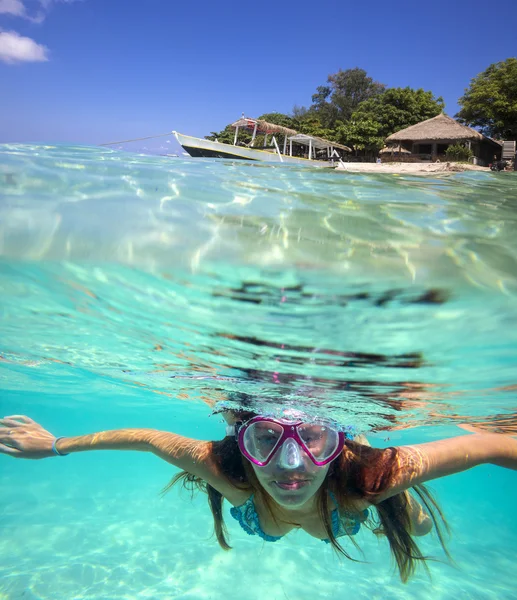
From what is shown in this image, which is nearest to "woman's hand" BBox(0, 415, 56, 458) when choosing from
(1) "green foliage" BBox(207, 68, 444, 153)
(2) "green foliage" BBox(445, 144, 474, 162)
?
(1) "green foliage" BBox(207, 68, 444, 153)

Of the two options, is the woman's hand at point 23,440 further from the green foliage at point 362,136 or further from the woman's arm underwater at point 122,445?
the green foliage at point 362,136

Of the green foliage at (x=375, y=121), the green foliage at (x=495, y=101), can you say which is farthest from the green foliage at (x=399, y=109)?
the green foliage at (x=495, y=101)

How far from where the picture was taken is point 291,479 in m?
4.66

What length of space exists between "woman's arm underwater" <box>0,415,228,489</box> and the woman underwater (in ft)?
0.04

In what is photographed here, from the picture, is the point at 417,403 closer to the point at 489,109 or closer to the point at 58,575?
the point at 58,575

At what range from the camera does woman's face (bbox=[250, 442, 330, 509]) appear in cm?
467

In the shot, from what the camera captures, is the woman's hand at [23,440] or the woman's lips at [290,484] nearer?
the woman's lips at [290,484]

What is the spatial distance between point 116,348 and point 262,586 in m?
7.72

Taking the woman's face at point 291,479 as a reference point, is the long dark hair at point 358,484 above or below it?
below

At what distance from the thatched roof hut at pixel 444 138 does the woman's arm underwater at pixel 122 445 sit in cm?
4248

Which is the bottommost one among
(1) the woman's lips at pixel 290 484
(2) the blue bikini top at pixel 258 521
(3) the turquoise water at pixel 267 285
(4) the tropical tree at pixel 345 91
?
(2) the blue bikini top at pixel 258 521

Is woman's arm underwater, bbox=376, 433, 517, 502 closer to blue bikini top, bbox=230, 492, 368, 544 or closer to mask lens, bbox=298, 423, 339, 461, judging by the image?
blue bikini top, bbox=230, 492, 368, 544

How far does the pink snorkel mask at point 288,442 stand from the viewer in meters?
4.76

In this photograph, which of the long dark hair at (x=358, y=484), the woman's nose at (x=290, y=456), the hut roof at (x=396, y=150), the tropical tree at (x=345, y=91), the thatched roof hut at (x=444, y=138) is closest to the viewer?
the woman's nose at (x=290, y=456)
